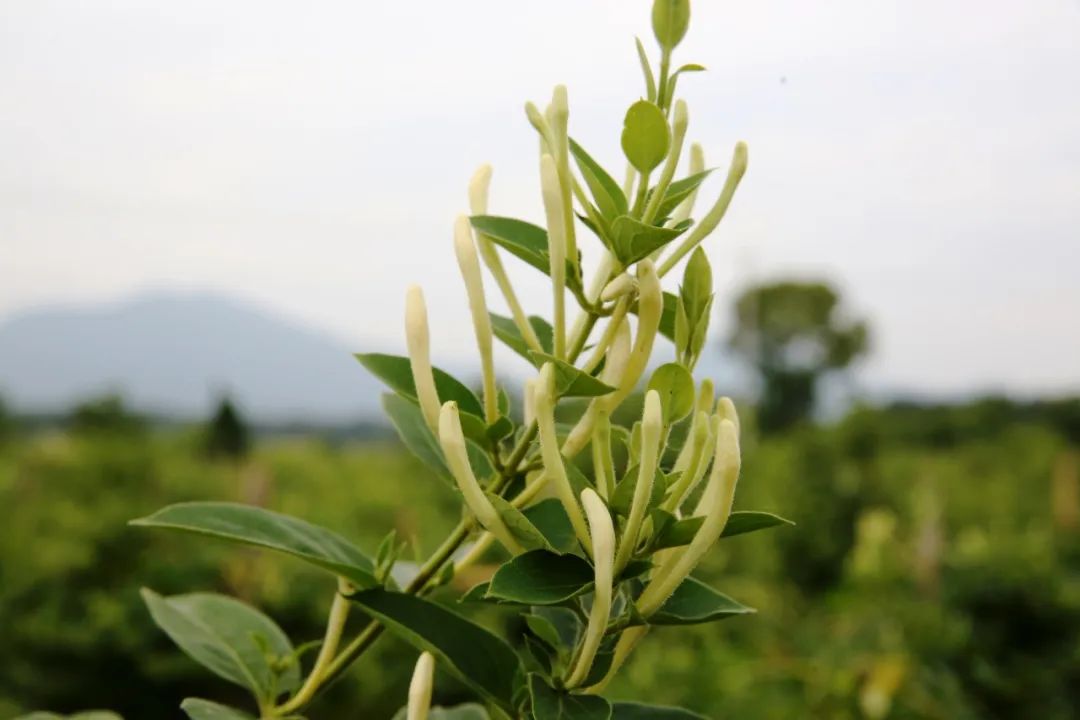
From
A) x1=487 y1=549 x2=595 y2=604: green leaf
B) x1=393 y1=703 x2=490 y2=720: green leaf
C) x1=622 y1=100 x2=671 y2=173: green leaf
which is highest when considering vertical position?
x1=622 y1=100 x2=671 y2=173: green leaf

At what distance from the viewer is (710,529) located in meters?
0.46

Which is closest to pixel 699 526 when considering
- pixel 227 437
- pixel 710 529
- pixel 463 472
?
pixel 710 529

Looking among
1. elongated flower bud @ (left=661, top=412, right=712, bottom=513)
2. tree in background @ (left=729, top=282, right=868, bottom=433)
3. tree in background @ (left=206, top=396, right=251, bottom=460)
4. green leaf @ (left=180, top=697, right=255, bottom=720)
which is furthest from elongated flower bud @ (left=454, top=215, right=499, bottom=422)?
tree in background @ (left=729, top=282, right=868, bottom=433)

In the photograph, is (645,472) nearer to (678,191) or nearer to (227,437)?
(678,191)

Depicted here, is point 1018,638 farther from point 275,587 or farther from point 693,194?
point 693,194

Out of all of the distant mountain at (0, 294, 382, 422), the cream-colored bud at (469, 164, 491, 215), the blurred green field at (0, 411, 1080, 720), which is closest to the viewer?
the cream-colored bud at (469, 164, 491, 215)

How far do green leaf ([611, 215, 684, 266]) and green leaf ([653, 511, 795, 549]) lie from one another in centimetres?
13

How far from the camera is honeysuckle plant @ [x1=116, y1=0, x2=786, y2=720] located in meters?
0.47

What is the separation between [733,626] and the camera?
3.82 metres

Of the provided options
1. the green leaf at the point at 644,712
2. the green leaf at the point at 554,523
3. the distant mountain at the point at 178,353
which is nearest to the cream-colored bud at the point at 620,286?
the green leaf at the point at 554,523

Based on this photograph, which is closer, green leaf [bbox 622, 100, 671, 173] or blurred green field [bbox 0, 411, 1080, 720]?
green leaf [bbox 622, 100, 671, 173]

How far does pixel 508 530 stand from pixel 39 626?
278 centimetres

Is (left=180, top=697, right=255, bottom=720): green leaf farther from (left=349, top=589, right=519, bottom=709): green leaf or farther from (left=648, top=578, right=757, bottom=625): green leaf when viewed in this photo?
(left=648, top=578, right=757, bottom=625): green leaf

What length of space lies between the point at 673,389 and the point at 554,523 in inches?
3.7
